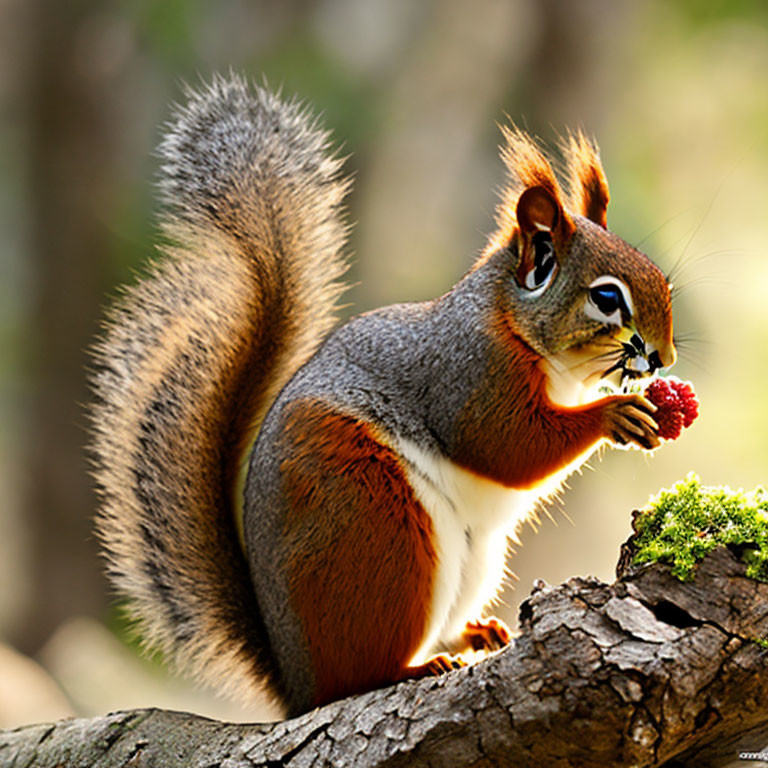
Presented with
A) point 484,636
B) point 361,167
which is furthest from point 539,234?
point 361,167

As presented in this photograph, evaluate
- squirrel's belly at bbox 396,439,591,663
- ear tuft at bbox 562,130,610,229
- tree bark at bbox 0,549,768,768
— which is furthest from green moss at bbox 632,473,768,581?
ear tuft at bbox 562,130,610,229

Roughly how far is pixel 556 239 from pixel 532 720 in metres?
0.78

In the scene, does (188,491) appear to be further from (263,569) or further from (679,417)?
(679,417)

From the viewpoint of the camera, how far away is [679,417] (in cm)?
146

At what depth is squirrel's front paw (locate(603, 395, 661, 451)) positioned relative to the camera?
56.9 inches

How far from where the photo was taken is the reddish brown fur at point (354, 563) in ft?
4.84

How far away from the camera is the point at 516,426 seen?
1.56 metres

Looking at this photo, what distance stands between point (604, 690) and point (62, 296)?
387 centimetres

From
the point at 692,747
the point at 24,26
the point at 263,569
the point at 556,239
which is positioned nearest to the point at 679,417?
the point at 556,239

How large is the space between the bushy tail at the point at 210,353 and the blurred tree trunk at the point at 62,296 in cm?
270

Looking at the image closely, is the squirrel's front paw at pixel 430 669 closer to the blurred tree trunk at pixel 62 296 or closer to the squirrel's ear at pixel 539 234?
the squirrel's ear at pixel 539 234

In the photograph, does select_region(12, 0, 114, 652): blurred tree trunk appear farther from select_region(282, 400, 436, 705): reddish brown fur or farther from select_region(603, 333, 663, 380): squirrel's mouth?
select_region(603, 333, 663, 380): squirrel's mouth

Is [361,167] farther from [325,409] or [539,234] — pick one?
[325,409]

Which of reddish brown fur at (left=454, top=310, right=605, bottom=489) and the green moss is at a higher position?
reddish brown fur at (left=454, top=310, right=605, bottom=489)
